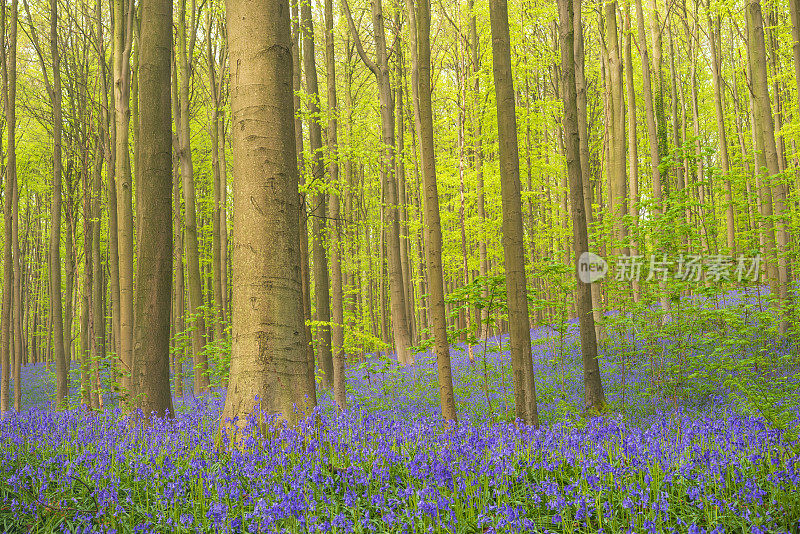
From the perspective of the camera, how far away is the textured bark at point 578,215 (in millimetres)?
9609

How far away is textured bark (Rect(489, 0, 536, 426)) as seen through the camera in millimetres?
7254

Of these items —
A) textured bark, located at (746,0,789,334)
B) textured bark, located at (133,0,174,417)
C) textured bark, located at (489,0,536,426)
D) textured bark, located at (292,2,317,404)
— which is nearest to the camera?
textured bark, located at (133,0,174,417)

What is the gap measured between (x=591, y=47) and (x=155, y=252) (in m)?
24.2

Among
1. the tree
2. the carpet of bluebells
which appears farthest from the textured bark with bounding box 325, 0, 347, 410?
the tree

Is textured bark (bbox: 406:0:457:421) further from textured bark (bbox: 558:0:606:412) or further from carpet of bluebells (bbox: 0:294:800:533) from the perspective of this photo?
textured bark (bbox: 558:0:606:412)

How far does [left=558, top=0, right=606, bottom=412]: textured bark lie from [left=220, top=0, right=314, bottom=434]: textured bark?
247 inches

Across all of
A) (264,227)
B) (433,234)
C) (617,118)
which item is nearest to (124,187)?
(433,234)

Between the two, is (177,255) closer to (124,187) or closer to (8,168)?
(8,168)

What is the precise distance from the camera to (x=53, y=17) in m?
13.2

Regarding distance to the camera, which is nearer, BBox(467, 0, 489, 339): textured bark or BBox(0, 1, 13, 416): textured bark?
BBox(0, 1, 13, 416): textured bark

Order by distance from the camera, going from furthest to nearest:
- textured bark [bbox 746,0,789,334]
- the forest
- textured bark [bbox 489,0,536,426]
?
textured bark [bbox 746,0,789,334], textured bark [bbox 489,0,536,426], the forest

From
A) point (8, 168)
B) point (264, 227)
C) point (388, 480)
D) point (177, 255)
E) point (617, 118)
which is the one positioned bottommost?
point (388, 480)

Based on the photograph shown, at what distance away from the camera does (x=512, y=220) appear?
7254 millimetres

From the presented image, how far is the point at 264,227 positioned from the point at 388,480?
2.18 m
